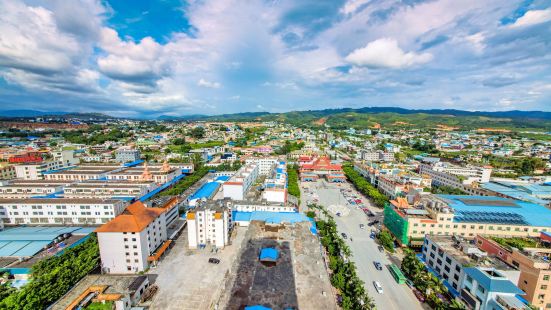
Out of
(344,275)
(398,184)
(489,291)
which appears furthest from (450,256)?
(398,184)

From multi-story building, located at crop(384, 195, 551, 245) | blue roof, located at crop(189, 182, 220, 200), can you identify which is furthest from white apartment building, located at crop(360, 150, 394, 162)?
blue roof, located at crop(189, 182, 220, 200)

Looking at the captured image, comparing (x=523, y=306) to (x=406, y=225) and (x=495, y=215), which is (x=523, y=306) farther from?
(x=495, y=215)

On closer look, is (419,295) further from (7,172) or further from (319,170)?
(7,172)

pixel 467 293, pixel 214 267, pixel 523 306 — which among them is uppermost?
pixel 523 306

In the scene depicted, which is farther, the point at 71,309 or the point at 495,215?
the point at 495,215

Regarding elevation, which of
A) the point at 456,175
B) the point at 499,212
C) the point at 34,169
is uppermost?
the point at 499,212

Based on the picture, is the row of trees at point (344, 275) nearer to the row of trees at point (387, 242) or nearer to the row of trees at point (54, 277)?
the row of trees at point (387, 242)

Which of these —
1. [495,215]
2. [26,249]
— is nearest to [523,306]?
[495,215]
